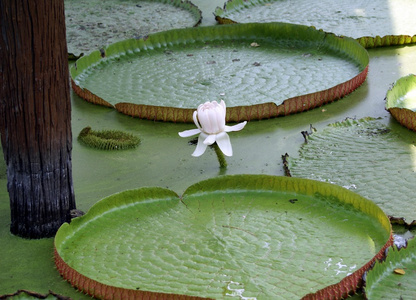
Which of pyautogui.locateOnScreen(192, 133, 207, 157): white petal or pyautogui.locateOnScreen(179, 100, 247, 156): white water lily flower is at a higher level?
pyautogui.locateOnScreen(179, 100, 247, 156): white water lily flower

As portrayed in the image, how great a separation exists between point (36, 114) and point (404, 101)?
184 cm

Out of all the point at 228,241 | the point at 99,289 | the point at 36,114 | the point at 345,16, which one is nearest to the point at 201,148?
the point at 228,241

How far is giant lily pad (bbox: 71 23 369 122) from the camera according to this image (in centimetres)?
328

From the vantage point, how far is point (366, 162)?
2.66 m

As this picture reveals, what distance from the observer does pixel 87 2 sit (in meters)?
5.52

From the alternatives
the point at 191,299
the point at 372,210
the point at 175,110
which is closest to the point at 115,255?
the point at 191,299

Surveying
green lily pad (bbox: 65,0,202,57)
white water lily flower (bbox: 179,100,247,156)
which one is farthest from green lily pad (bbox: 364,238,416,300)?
green lily pad (bbox: 65,0,202,57)

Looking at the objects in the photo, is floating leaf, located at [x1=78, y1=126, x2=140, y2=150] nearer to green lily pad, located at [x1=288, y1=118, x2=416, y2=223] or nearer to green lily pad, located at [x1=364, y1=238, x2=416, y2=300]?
green lily pad, located at [x1=288, y1=118, x2=416, y2=223]

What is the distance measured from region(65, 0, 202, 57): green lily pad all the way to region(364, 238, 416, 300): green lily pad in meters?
2.84

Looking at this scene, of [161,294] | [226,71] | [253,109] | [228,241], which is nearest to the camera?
[161,294]

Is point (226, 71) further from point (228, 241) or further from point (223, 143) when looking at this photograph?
point (228, 241)

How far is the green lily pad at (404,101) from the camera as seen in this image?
9.52 ft

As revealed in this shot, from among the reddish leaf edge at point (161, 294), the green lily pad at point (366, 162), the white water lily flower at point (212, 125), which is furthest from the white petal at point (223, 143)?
the reddish leaf edge at point (161, 294)

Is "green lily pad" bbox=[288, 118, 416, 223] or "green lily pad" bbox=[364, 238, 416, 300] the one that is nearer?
"green lily pad" bbox=[364, 238, 416, 300]
